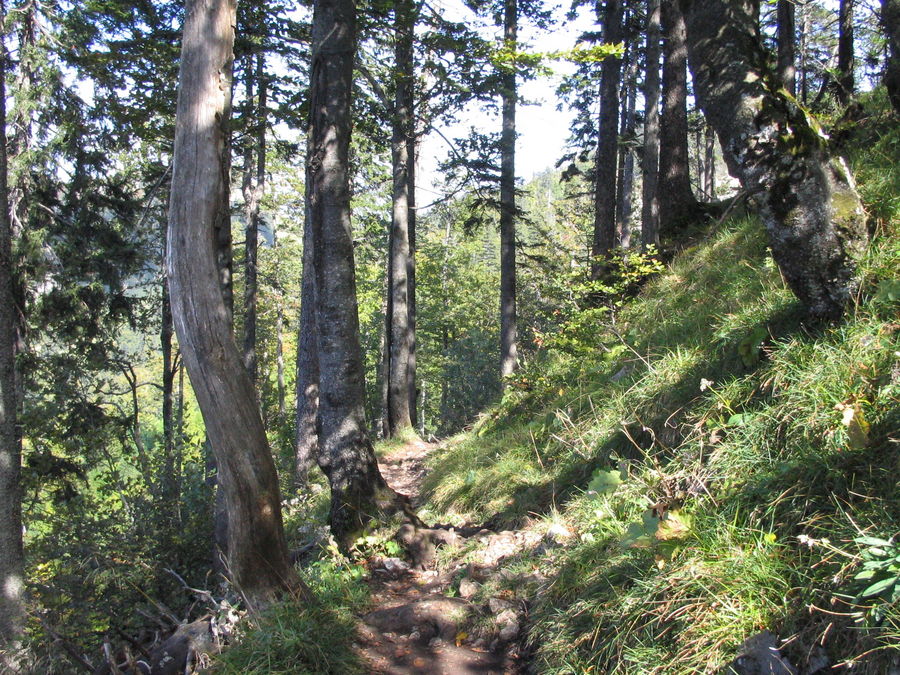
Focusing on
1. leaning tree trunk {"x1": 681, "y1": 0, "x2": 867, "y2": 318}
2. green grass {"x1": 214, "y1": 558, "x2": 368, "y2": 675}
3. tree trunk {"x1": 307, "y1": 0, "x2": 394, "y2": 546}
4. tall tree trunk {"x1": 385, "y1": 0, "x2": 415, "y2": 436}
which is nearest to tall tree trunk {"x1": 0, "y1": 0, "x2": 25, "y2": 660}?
tree trunk {"x1": 307, "y1": 0, "x2": 394, "y2": 546}

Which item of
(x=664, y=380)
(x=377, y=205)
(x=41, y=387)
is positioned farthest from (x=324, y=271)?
(x=377, y=205)

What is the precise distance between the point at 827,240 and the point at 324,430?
176 inches

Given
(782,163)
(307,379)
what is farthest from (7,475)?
(782,163)

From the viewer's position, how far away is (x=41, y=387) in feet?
41.5

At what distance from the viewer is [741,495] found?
2947 mm

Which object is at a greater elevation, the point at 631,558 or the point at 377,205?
the point at 377,205

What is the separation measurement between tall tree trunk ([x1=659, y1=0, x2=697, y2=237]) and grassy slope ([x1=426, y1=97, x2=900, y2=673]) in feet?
13.3

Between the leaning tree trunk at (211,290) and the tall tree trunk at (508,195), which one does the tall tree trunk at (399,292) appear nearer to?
the tall tree trunk at (508,195)

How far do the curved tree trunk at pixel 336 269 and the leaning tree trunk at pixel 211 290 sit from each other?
1675 millimetres

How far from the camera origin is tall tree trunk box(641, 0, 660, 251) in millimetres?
11336

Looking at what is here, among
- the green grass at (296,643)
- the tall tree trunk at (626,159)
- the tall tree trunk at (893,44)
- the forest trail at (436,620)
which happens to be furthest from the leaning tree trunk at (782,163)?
the tall tree trunk at (626,159)

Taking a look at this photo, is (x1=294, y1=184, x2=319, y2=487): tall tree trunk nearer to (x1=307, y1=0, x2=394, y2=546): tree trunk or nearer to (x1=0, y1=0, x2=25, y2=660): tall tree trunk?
(x1=0, y1=0, x2=25, y2=660): tall tree trunk

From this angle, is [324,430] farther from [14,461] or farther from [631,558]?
[14,461]

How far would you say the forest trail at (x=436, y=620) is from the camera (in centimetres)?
346
